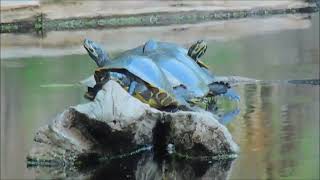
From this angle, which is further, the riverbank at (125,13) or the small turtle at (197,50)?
the riverbank at (125,13)

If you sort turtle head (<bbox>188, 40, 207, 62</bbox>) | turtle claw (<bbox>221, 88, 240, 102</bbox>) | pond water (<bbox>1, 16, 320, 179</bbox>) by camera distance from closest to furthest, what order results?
pond water (<bbox>1, 16, 320, 179</bbox>) < turtle head (<bbox>188, 40, 207, 62</bbox>) < turtle claw (<bbox>221, 88, 240, 102</bbox>)

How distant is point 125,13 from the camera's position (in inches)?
464

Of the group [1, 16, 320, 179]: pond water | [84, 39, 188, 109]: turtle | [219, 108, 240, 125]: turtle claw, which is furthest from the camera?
[219, 108, 240, 125]: turtle claw

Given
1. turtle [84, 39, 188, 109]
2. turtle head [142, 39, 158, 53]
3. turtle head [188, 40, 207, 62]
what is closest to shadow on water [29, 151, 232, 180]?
turtle [84, 39, 188, 109]

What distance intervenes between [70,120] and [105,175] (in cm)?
40

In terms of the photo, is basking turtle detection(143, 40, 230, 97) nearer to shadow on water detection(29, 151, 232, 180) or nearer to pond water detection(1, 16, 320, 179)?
pond water detection(1, 16, 320, 179)

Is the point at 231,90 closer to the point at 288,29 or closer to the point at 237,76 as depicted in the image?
the point at 237,76

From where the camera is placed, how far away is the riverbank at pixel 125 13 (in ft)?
36.9

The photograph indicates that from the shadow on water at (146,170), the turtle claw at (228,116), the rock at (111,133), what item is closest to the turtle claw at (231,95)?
the turtle claw at (228,116)

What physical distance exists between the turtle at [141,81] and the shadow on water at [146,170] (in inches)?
20.5

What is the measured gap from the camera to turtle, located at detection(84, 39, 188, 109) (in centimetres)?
410

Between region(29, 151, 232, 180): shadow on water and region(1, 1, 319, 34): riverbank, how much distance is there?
7492 mm

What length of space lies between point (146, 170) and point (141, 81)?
789mm

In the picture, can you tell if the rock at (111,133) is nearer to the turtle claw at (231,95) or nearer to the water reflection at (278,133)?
the water reflection at (278,133)
